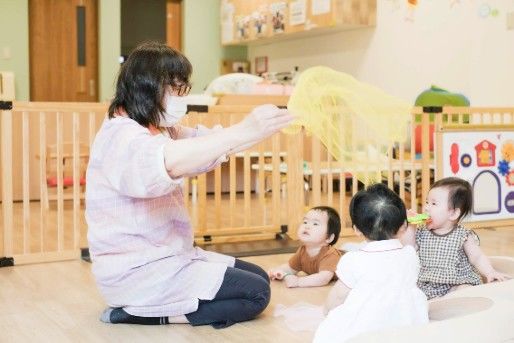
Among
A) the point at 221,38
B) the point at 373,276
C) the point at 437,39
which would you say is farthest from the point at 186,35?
the point at 373,276

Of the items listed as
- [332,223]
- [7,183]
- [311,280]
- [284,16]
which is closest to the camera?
[311,280]

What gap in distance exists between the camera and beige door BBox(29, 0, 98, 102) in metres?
7.57

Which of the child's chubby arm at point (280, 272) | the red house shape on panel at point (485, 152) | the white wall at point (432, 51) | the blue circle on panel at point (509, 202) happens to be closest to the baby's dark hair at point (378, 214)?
the child's chubby arm at point (280, 272)

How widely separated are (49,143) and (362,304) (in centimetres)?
422

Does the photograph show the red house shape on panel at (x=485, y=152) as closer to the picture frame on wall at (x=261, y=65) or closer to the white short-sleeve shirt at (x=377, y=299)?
the white short-sleeve shirt at (x=377, y=299)

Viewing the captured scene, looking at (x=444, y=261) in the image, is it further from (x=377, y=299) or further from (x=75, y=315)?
(x=75, y=315)

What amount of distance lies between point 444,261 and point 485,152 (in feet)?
6.07

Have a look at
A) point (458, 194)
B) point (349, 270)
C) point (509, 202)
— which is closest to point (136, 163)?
point (349, 270)

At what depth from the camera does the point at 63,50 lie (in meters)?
7.68

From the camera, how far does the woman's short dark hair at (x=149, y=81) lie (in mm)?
2217

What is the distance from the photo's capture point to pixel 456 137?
416cm

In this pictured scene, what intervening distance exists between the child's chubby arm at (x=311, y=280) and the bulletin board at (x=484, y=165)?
1438 millimetres

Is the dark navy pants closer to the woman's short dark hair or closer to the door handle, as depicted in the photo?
the woman's short dark hair

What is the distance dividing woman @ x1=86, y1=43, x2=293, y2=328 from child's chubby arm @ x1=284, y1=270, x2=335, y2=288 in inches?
18.3
